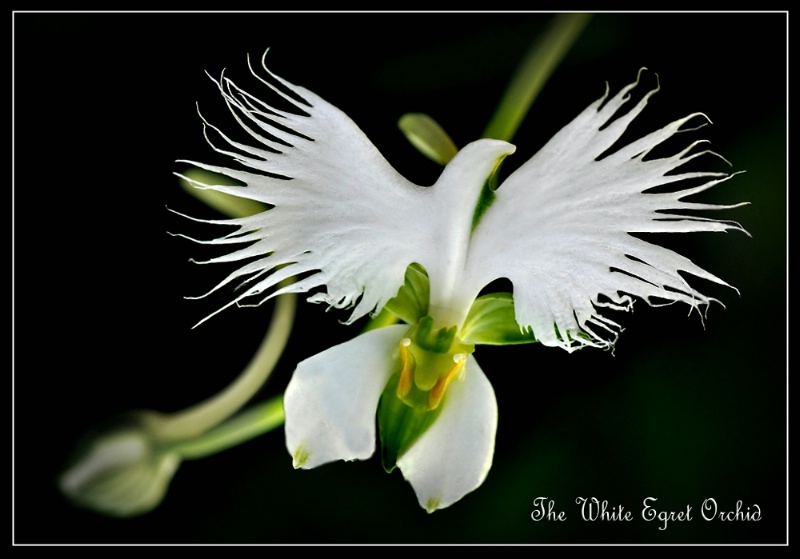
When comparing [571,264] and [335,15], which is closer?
[571,264]

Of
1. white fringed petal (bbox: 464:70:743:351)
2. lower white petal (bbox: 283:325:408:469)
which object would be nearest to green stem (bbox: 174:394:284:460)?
lower white petal (bbox: 283:325:408:469)

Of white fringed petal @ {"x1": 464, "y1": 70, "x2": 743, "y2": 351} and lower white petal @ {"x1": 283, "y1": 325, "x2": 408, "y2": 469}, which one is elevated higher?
white fringed petal @ {"x1": 464, "y1": 70, "x2": 743, "y2": 351}

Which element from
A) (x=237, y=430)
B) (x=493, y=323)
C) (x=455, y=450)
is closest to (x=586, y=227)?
(x=493, y=323)

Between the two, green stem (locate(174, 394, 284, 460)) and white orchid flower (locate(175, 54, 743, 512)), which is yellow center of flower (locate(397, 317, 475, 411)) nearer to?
white orchid flower (locate(175, 54, 743, 512))

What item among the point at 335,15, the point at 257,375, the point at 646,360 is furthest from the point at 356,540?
the point at 335,15

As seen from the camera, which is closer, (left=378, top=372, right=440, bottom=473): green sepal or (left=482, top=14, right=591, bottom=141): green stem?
(left=378, top=372, right=440, bottom=473): green sepal

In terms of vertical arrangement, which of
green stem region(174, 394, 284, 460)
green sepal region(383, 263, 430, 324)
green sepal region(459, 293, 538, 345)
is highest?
green sepal region(383, 263, 430, 324)

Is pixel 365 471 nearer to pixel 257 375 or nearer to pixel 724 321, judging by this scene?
pixel 257 375
